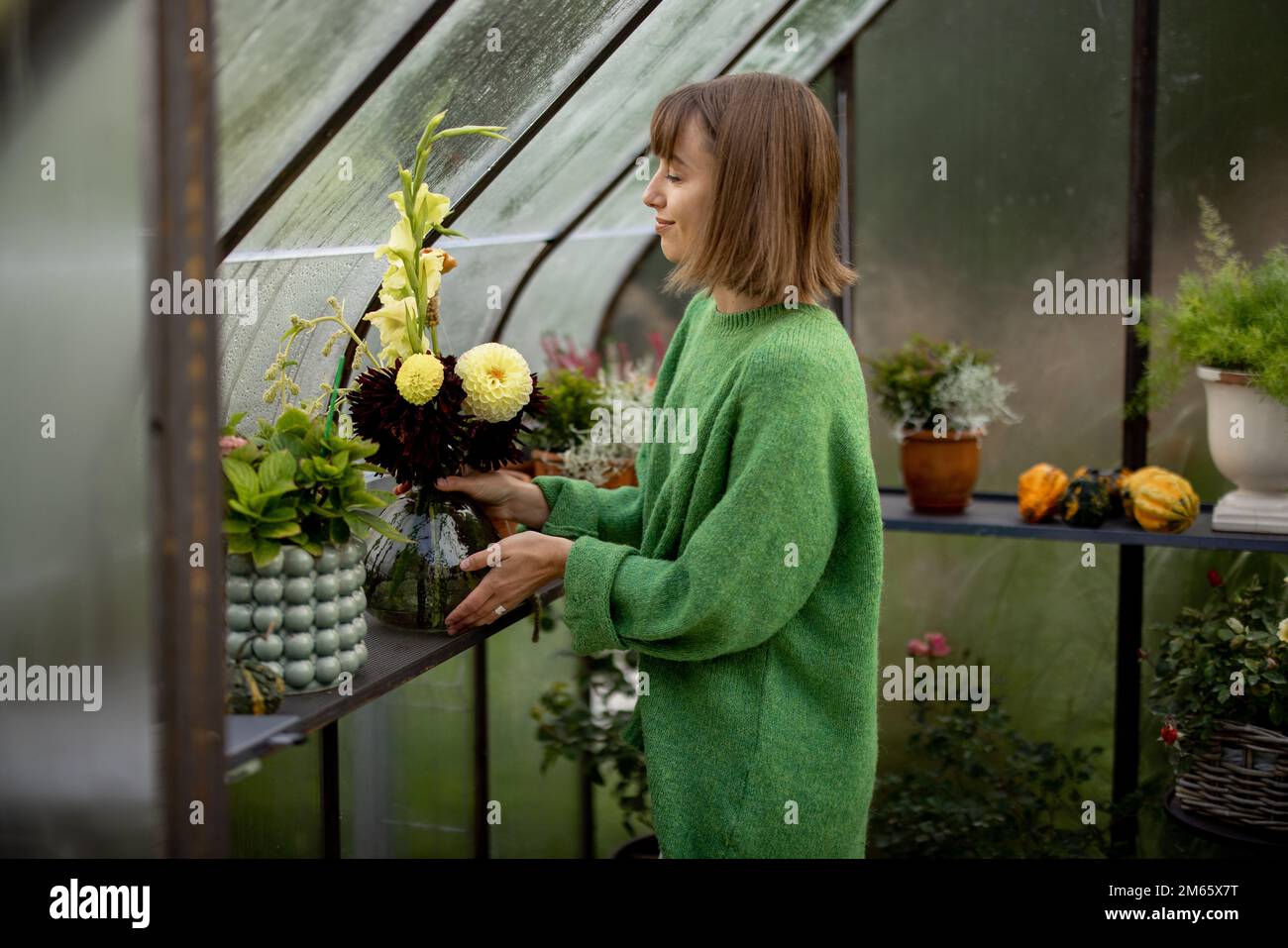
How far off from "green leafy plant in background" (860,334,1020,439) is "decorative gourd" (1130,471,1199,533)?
0.42 metres

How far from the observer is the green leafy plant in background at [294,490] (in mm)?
1711

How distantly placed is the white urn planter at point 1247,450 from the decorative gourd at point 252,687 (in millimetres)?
2311

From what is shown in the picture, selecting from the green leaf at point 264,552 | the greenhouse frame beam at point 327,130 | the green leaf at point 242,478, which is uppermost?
the greenhouse frame beam at point 327,130

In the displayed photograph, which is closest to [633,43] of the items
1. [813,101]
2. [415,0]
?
[415,0]

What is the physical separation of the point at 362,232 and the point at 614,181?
1278 mm

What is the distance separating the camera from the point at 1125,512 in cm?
328

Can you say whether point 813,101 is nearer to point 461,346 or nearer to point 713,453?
point 713,453

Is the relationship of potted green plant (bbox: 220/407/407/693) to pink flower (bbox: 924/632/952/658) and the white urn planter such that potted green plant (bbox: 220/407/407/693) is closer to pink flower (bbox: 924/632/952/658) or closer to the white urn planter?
the white urn planter

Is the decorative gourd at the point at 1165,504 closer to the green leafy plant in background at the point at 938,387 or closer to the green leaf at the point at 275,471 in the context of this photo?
the green leafy plant in background at the point at 938,387

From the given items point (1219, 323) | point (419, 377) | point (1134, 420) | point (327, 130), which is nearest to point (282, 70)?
point (327, 130)

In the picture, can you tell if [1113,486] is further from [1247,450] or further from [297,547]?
[297,547]

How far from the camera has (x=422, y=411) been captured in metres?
1.98

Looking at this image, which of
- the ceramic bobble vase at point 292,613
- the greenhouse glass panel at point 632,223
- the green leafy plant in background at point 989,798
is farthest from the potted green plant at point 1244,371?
the ceramic bobble vase at point 292,613

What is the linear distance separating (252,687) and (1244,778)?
2418 millimetres
